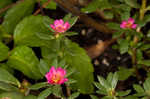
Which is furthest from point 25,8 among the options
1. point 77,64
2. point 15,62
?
point 77,64

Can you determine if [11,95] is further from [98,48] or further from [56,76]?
[98,48]

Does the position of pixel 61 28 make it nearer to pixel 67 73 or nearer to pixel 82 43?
pixel 67 73

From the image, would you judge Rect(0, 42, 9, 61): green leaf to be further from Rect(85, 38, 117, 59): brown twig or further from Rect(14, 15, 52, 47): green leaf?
Rect(85, 38, 117, 59): brown twig

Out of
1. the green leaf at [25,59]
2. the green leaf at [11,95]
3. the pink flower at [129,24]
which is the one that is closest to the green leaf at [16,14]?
the green leaf at [25,59]

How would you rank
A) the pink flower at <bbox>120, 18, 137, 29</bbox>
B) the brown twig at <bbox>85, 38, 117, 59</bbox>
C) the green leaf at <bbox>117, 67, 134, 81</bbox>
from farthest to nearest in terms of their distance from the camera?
the brown twig at <bbox>85, 38, 117, 59</bbox>
the green leaf at <bbox>117, 67, 134, 81</bbox>
the pink flower at <bbox>120, 18, 137, 29</bbox>

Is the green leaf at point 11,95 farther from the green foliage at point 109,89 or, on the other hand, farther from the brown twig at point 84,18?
the brown twig at point 84,18

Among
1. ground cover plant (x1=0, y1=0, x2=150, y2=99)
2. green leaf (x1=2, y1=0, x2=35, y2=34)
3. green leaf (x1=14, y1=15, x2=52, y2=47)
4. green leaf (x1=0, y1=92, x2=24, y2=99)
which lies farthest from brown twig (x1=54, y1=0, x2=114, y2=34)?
green leaf (x1=0, y1=92, x2=24, y2=99)
